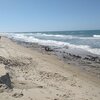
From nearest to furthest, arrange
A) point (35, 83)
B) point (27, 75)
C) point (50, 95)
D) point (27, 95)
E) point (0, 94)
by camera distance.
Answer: point (0, 94) < point (27, 95) < point (50, 95) < point (35, 83) < point (27, 75)

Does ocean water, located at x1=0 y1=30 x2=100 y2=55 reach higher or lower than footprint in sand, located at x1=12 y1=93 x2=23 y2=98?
lower

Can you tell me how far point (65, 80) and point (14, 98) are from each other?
3.31 metres

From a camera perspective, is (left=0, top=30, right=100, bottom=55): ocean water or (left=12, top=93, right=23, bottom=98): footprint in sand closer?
(left=12, top=93, right=23, bottom=98): footprint in sand

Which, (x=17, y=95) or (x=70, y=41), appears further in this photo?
(x=70, y=41)

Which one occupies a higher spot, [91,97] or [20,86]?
[20,86]

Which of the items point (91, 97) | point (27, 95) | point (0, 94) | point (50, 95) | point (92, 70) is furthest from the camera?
point (92, 70)

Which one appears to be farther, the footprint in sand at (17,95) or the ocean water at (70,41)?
the ocean water at (70,41)

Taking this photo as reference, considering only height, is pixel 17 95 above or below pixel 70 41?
above

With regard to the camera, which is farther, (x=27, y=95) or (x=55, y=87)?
(x=55, y=87)

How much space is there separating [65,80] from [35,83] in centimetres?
161

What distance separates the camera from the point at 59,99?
5.49 meters

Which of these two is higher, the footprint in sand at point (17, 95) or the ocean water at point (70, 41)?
the footprint in sand at point (17, 95)

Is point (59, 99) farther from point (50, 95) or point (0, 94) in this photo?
point (0, 94)

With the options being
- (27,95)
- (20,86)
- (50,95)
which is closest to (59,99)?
(50,95)
